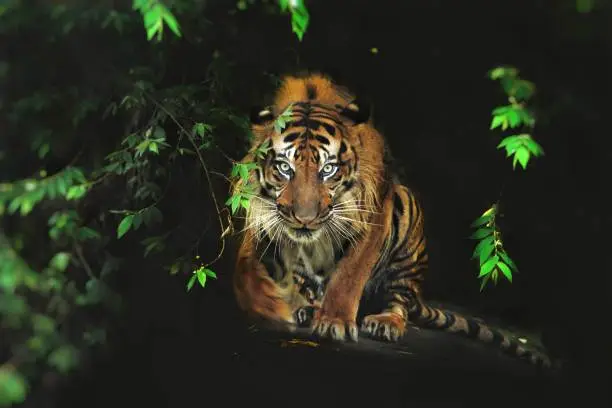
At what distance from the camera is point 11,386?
158 inches

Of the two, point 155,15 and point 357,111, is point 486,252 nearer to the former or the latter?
point 357,111

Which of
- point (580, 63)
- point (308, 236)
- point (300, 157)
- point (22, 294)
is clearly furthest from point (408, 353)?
point (22, 294)

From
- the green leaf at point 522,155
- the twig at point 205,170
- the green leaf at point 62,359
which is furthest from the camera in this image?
the green leaf at point 62,359

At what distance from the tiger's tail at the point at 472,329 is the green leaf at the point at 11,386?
1.97 m

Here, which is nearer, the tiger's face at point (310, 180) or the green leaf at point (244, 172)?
the green leaf at point (244, 172)

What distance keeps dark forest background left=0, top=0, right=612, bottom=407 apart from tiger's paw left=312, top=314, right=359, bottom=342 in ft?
0.47

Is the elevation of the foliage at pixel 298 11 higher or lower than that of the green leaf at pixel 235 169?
higher

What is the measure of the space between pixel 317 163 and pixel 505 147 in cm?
93

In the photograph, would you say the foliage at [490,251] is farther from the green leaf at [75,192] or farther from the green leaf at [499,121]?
the green leaf at [75,192]

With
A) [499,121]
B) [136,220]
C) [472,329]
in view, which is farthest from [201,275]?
[499,121]

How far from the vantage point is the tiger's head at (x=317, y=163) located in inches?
163

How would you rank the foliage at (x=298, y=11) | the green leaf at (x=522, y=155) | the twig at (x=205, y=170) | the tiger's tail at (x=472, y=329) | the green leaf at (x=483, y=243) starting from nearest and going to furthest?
the foliage at (x=298, y=11)
the green leaf at (x=522, y=155)
the green leaf at (x=483, y=243)
the twig at (x=205, y=170)
the tiger's tail at (x=472, y=329)

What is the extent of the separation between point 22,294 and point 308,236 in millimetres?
1454

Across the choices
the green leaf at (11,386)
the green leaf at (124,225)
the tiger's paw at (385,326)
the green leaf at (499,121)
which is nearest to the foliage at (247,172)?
the green leaf at (124,225)
